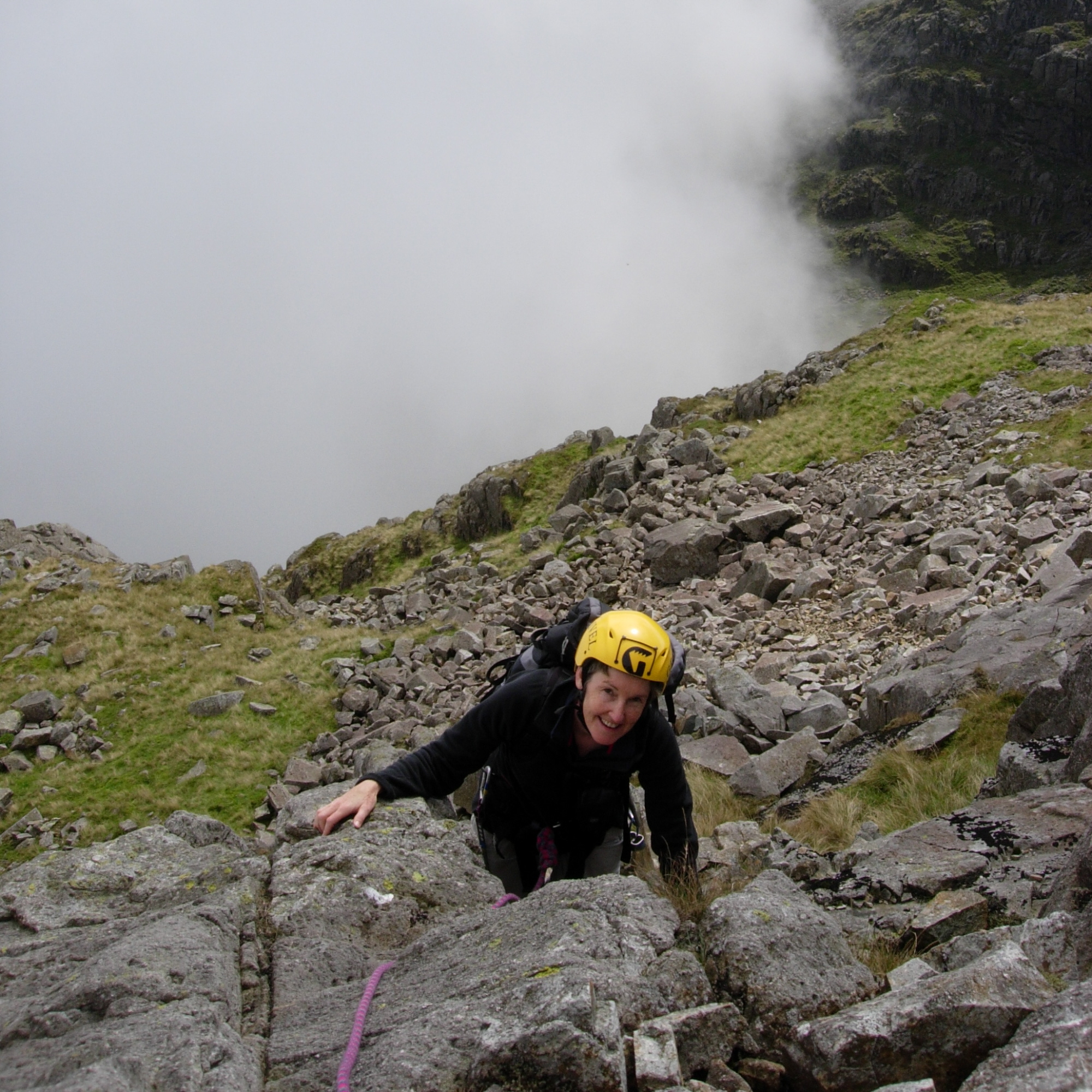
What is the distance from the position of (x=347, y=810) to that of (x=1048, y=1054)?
4.18 metres

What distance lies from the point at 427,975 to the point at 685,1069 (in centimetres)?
147

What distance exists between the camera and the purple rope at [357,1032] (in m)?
3.38

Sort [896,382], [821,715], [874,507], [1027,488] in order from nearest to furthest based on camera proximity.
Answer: [821,715]
[1027,488]
[874,507]
[896,382]

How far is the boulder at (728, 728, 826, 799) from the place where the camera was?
1181 centimetres

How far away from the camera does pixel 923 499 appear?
23.8 m

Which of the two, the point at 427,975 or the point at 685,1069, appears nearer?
the point at 685,1069

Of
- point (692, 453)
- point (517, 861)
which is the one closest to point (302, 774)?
point (517, 861)

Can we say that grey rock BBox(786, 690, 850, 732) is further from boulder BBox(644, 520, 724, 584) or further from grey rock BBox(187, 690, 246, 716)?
grey rock BBox(187, 690, 246, 716)

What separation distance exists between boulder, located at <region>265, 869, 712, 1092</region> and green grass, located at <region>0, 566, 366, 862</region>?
14.8m

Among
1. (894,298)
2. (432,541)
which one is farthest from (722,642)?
(894,298)

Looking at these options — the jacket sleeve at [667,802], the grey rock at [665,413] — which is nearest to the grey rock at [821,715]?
the jacket sleeve at [667,802]

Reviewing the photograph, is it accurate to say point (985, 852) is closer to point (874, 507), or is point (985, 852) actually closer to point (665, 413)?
point (874, 507)

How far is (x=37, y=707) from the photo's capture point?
22.4 m

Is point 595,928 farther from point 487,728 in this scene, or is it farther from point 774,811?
point 774,811
